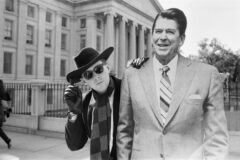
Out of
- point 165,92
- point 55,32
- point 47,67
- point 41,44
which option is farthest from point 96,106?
point 55,32

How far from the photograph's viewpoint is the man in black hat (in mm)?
2309

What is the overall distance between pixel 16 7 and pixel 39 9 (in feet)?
9.20

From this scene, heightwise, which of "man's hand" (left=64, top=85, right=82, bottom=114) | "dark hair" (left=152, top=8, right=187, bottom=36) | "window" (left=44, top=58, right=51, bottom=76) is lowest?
"man's hand" (left=64, top=85, right=82, bottom=114)

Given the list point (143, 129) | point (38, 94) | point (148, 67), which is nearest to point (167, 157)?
point (143, 129)

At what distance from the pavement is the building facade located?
1509 cm

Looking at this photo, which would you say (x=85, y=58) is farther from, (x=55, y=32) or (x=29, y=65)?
(x=55, y=32)

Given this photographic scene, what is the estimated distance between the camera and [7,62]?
2245 cm

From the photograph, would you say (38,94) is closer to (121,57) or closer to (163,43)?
(163,43)

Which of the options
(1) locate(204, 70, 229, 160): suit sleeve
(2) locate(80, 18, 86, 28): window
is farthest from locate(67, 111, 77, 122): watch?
(2) locate(80, 18, 86, 28): window

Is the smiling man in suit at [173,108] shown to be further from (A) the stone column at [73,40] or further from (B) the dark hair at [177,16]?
(A) the stone column at [73,40]

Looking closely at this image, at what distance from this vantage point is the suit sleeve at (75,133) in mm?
2402

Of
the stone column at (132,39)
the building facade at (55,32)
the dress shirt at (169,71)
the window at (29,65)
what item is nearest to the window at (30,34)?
the building facade at (55,32)

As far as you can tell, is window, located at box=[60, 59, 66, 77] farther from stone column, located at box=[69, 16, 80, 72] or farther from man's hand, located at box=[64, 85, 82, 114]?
man's hand, located at box=[64, 85, 82, 114]

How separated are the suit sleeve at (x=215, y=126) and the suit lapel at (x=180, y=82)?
0.65 ft
